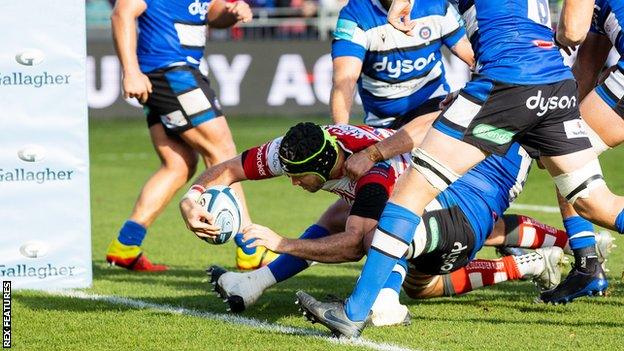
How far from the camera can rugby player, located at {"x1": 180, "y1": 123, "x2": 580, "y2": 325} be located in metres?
6.04

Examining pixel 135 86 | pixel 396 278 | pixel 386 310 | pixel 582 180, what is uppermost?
pixel 582 180

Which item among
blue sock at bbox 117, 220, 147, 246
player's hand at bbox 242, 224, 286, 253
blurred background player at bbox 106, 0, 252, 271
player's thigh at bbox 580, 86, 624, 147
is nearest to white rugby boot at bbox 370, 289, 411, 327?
player's hand at bbox 242, 224, 286, 253

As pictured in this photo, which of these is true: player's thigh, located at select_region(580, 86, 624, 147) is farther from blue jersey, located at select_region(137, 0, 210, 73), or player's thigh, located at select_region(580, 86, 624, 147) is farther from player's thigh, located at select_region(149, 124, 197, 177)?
player's thigh, located at select_region(149, 124, 197, 177)

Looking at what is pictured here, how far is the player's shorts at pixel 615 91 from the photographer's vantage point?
6695 millimetres

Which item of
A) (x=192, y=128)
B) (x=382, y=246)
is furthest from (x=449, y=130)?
(x=192, y=128)

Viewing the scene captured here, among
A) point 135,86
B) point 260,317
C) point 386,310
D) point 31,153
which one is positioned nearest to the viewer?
point 386,310

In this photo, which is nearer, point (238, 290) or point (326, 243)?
point (326, 243)

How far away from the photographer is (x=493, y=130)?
559cm

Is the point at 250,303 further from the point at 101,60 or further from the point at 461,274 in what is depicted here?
the point at 101,60

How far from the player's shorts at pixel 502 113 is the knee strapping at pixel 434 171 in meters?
0.15

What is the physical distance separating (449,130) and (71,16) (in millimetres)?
2775

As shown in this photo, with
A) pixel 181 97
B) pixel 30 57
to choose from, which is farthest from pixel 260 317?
pixel 181 97

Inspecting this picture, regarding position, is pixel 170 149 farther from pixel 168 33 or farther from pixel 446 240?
pixel 446 240

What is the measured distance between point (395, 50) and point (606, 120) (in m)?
1.67
